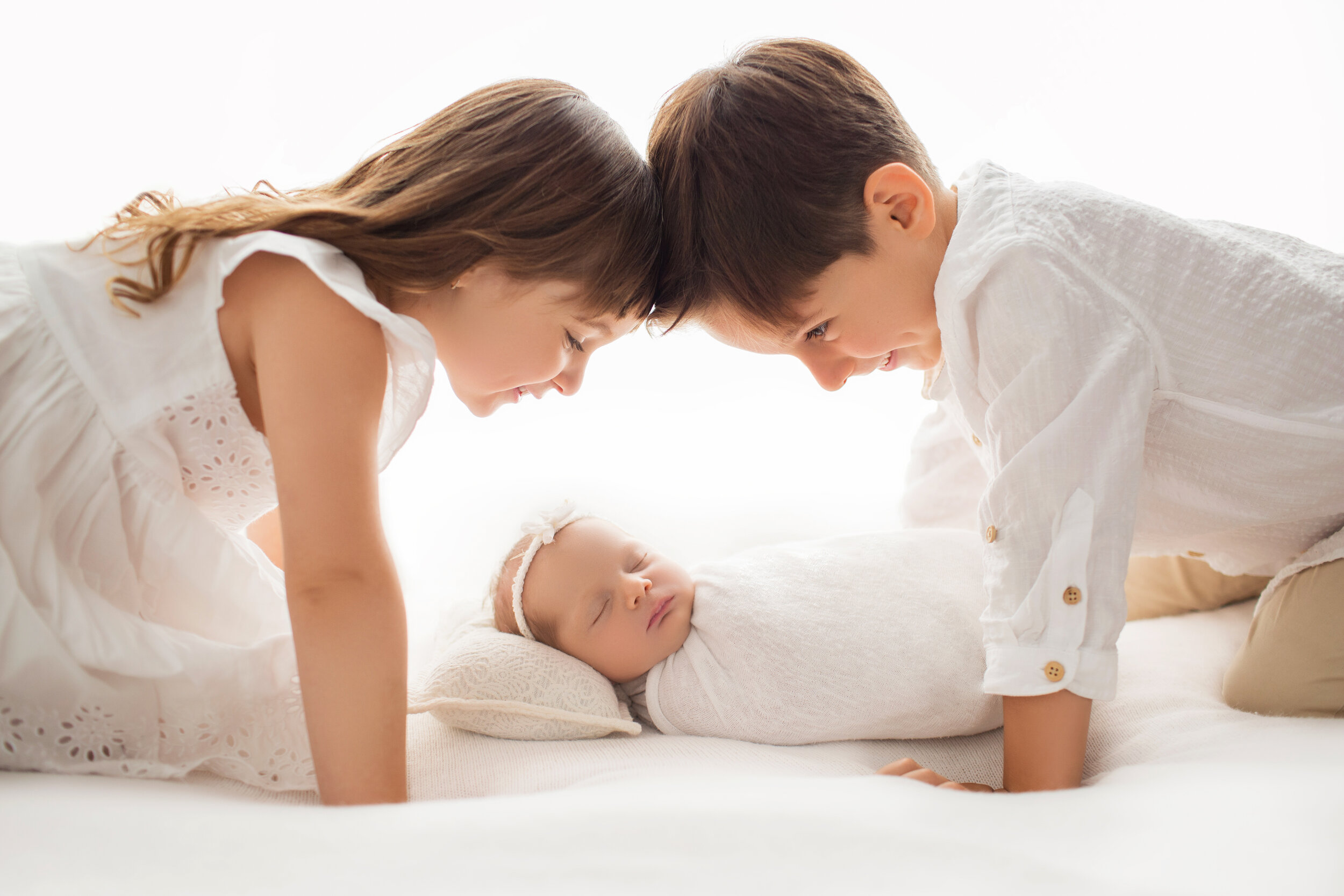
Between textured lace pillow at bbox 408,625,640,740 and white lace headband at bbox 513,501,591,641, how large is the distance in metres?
0.06

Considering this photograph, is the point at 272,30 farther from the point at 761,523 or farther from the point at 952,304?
the point at 952,304

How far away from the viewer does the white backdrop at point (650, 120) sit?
4.98 ft

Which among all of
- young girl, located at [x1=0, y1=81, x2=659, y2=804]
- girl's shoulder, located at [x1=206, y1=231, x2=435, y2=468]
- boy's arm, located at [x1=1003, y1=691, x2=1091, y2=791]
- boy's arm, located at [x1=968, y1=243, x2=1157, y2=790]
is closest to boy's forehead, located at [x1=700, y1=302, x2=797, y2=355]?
young girl, located at [x1=0, y1=81, x2=659, y2=804]

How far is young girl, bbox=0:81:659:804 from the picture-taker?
74cm

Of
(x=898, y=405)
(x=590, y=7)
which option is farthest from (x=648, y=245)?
(x=898, y=405)

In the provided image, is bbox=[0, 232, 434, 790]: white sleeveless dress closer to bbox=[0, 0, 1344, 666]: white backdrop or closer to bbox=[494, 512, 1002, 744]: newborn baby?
bbox=[494, 512, 1002, 744]: newborn baby

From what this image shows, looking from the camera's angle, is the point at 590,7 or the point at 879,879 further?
the point at 590,7

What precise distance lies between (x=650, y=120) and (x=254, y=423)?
807 millimetres

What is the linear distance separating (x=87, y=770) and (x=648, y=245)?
0.72 meters

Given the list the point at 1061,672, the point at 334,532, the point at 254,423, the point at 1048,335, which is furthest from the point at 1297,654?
the point at 254,423

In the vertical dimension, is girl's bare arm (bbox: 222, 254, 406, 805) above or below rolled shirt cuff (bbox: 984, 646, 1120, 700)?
above

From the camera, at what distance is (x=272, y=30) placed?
159 centimetres

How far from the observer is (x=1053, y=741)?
2.63 feet

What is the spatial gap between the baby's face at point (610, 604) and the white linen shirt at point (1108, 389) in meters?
0.35
